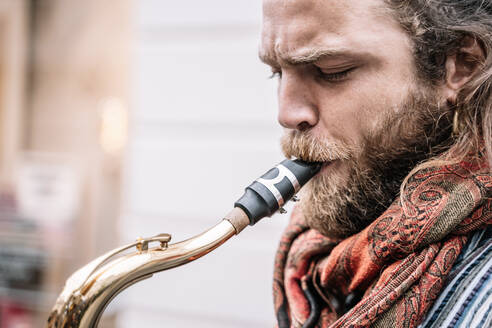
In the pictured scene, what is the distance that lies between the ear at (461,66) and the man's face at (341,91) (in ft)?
0.18

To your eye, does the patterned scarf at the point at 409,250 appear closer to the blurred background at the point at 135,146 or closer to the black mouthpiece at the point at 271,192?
the black mouthpiece at the point at 271,192

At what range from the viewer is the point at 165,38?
136 inches

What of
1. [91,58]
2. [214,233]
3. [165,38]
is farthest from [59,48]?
[214,233]

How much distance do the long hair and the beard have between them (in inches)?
2.1

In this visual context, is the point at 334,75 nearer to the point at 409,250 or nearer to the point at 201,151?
the point at 409,250

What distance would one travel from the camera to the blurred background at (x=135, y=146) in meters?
3.27

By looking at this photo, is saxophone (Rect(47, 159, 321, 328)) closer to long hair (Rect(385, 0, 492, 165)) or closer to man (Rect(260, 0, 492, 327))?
man (Rect(260, 0, 492, 327))

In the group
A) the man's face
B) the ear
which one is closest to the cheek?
the man's face

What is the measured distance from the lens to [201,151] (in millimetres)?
3363

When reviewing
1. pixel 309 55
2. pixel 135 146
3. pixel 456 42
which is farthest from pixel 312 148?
pixel 135 146

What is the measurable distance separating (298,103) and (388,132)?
26 centimetres

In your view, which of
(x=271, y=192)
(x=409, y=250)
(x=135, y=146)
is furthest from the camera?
(x=135, y=146)

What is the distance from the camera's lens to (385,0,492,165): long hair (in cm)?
141

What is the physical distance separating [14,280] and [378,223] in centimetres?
346
